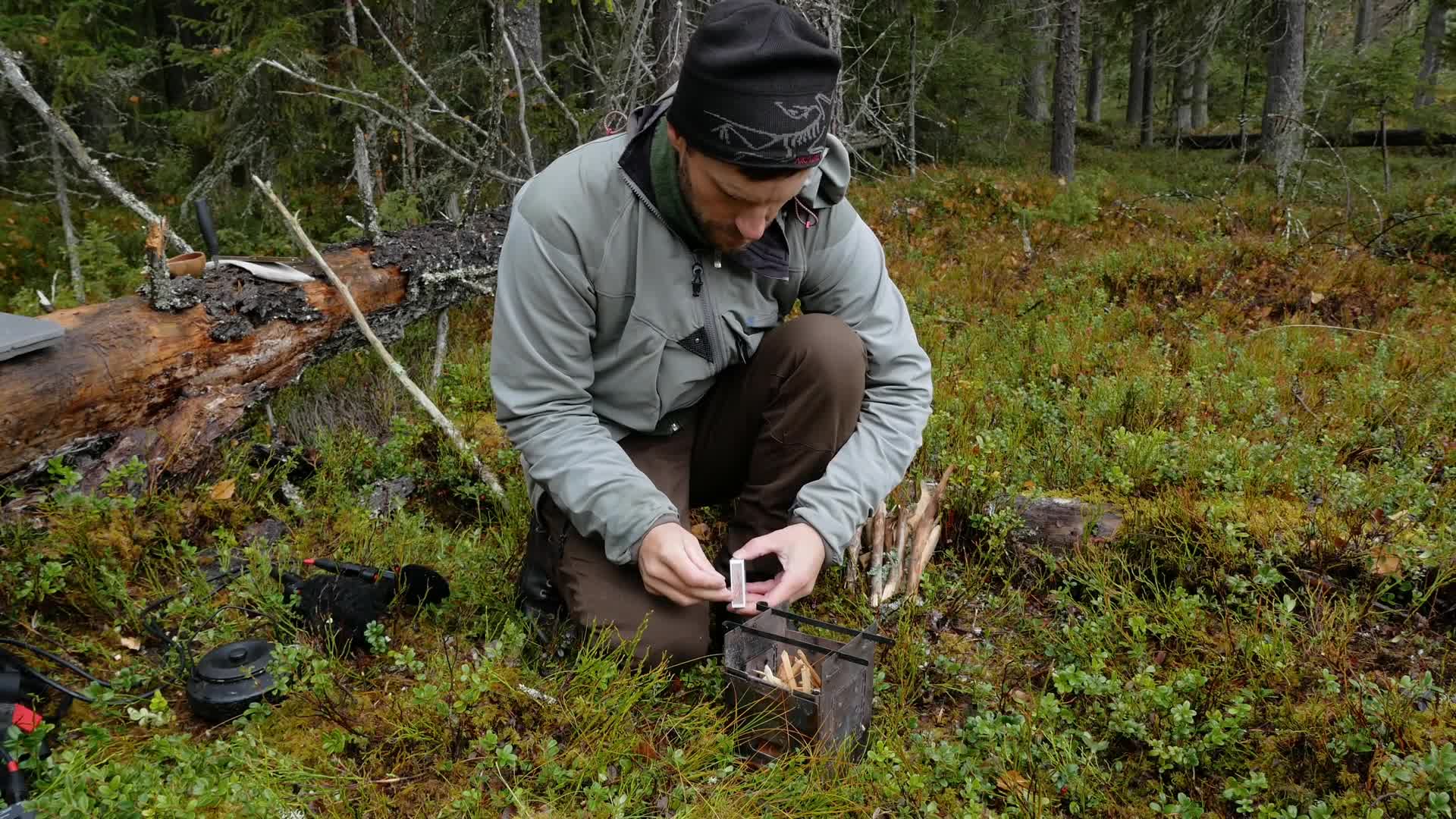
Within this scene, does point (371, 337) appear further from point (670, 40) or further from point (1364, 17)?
point (1364, 17)

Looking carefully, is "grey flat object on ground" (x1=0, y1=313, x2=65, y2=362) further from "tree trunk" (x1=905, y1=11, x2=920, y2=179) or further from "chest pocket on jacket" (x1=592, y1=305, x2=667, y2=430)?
"tree trunk" (x1=905, y1=11, x2=920, y2=179)

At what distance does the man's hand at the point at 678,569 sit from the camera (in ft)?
7.61

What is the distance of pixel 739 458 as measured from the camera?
3.03 meters

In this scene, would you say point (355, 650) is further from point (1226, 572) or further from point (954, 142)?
point (954, 142)

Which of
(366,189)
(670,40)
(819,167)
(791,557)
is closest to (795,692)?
(791,557)

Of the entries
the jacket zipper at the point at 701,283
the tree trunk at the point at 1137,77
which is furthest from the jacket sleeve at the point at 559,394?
the tree trunk at the point at 1137,77

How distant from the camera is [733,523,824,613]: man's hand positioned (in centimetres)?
241

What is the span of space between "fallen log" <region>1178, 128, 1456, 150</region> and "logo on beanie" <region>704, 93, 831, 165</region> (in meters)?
13.9

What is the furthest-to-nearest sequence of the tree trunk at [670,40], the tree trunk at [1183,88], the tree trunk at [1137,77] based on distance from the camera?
the tree trunk at [1137,77]
the tree trunk at [1183,88]
the tree trunk at [670,40]

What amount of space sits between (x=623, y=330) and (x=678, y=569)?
72cm

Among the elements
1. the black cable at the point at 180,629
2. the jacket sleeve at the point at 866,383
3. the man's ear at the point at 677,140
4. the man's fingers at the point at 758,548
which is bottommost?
the black cable at the point at 180,629

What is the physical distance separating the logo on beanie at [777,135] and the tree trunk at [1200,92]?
50.4 ft

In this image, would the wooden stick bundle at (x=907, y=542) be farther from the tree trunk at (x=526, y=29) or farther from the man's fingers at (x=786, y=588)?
the tree trunk at (x=526, y=29)

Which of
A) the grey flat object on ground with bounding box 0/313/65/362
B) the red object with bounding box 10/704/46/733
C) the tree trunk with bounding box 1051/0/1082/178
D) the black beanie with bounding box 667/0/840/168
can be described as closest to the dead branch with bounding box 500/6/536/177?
the grey flat object on ground with bounding box 0/313/65/362
